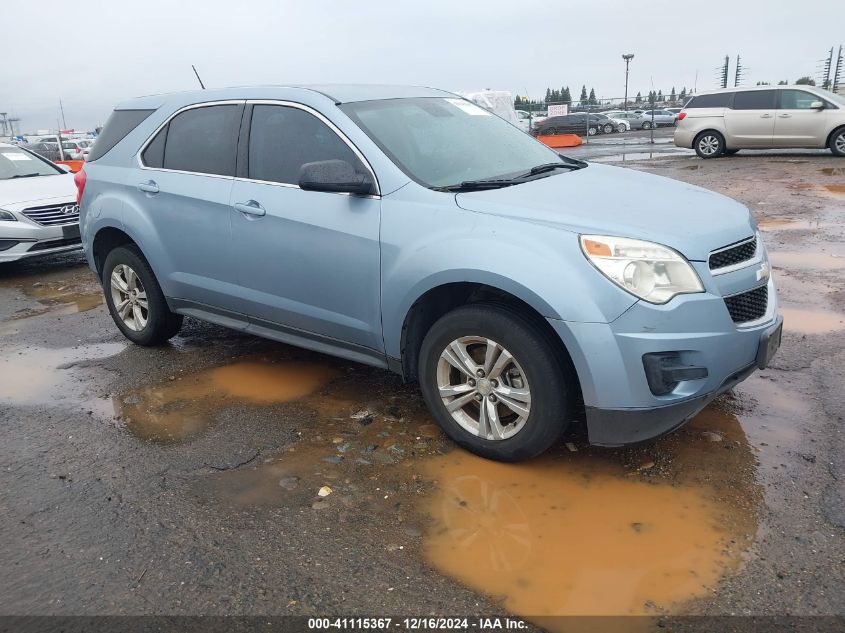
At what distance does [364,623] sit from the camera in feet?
7.97

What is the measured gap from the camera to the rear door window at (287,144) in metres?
3.95

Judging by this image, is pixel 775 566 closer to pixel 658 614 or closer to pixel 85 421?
pixel 658 614

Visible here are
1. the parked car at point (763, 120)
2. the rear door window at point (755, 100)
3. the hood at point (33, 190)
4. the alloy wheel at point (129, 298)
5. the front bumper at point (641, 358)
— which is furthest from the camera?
the rear door window at point (755, 100)

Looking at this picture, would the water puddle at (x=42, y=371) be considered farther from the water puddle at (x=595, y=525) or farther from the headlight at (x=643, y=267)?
the headlight at (x=643, y=267)

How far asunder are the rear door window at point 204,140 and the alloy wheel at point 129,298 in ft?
3.00

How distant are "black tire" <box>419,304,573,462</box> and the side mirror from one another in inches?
32.0

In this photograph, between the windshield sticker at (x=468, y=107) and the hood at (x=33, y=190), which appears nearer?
the windshield sticker at (x=468, y=107)

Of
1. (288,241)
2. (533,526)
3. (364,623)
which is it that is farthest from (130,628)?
(288,241)

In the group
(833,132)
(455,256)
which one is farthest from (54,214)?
(833,132)

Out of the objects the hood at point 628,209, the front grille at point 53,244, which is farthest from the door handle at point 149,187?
the front grille at point 53,244

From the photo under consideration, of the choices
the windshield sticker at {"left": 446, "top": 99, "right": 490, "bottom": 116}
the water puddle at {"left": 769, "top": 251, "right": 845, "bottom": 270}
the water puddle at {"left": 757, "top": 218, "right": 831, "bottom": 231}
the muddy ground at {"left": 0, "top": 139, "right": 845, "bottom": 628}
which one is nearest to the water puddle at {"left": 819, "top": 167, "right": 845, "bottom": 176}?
the water puddle at {"left": 757, "top": 218, "right": 831, "bottom": 231}

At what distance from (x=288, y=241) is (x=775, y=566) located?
2786 mm

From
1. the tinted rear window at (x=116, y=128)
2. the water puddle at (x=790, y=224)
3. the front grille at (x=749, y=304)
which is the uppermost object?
the tinted rear window at (x=116, y=128)

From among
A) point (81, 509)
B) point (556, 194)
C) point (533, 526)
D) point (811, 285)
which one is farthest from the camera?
point (811, 285)
